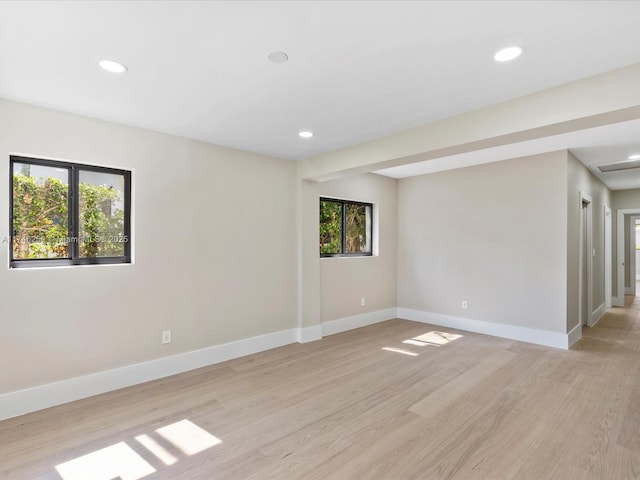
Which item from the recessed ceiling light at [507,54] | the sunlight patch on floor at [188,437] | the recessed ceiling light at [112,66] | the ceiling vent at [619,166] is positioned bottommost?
the sunlight patch on floor at [188,437]

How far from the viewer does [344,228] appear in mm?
5516

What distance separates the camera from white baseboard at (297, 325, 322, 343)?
466cm

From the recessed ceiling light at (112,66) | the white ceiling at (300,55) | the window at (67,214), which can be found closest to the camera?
the white ceiling at (300,55)

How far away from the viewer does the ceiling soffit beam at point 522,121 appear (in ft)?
7.38

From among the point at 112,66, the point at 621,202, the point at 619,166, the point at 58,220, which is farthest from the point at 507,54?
the point at 621,202

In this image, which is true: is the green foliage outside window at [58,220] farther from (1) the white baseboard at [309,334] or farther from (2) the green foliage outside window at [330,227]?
(2) the green foliage outside window at [330,227]

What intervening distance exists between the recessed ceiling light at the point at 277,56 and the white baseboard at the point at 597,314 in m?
6.16

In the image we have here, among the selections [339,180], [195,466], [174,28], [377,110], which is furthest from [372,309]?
[174,28]

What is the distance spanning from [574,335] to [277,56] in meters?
4.99

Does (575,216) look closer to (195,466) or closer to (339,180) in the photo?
(339,180)

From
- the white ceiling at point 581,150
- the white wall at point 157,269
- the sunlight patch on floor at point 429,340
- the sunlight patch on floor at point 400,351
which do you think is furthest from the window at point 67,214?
the white ceiling at point 581,150

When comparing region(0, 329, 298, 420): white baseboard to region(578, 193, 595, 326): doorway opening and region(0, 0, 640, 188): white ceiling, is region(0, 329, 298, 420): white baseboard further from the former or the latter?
region(578, 193, 595, 326): doorway opening

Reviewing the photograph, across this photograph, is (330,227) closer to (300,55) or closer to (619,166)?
(300,55)

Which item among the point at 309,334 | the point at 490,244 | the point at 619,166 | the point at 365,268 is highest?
the point at 619,166
